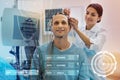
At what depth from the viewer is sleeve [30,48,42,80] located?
3.73 feet

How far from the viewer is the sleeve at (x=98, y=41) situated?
1.10 m

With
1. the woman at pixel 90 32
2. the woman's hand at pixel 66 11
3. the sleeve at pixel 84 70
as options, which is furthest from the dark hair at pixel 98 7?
the sleeve at pixel 84 70

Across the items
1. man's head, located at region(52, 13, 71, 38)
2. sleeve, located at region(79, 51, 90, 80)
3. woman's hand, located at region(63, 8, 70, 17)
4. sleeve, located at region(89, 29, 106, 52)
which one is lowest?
sleeve, located at region(79, 51, 90, 80)

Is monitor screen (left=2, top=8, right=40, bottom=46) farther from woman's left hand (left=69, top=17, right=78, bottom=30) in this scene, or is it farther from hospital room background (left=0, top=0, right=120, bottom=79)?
woman's left hand (left=69, top=17, right=78, bottom=30)

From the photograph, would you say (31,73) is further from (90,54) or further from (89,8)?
(89,8)

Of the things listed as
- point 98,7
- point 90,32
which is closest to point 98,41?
point 90,32

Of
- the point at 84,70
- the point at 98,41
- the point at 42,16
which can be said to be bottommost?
the point at 84,70

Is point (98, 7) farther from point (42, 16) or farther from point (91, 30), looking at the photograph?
point (42, 16)

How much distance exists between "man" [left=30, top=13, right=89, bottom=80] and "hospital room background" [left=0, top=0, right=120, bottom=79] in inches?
1.4

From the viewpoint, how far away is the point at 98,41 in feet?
3.65

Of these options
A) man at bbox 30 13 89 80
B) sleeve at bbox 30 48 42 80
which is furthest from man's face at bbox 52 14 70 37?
sleeve at bbox 30 48 42 80

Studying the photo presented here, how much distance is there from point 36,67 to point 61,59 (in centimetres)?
12

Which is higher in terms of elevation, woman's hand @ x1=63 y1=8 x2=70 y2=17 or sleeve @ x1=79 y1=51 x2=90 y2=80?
woman's hand @ x1=63 y1=8 x2=70 y2=17

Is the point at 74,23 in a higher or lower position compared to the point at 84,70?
higher
